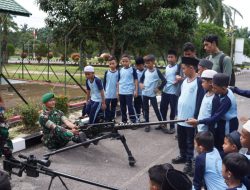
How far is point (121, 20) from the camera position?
14.6 meters

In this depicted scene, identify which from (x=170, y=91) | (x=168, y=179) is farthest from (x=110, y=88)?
(x=168, y=179)

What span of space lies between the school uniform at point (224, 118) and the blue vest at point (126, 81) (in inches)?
125

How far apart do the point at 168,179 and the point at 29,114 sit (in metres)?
4.89

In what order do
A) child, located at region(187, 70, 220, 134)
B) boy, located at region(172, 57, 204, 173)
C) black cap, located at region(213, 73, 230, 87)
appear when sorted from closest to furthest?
black cap, located at region(213, 73, 230, 87)
child, located at region(187, 70, 220, 134)
boy, located at region(172, 57, 204, 173)

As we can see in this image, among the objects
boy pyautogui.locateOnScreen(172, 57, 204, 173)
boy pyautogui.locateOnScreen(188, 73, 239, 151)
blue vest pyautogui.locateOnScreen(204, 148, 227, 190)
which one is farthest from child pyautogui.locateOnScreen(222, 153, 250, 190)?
boy pyautogui.locateOnScreen(172, 57, 204, 173)

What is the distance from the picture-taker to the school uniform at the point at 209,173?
3322 mm

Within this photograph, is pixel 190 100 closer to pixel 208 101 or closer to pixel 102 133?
pixel 208 101

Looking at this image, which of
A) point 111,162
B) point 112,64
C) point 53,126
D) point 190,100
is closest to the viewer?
point 190,100

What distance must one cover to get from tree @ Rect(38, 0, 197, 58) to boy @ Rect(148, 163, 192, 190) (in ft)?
38.4

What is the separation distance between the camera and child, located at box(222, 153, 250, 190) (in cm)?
253

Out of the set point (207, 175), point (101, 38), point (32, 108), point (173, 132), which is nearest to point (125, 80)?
point (173, 132)

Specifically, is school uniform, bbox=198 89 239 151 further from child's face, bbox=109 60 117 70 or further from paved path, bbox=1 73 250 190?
child's face, bbox=109 60 117 70

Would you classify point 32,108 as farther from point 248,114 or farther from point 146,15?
point 146,15

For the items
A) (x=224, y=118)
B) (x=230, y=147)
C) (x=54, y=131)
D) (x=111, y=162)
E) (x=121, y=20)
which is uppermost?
(x=121, y=20)
